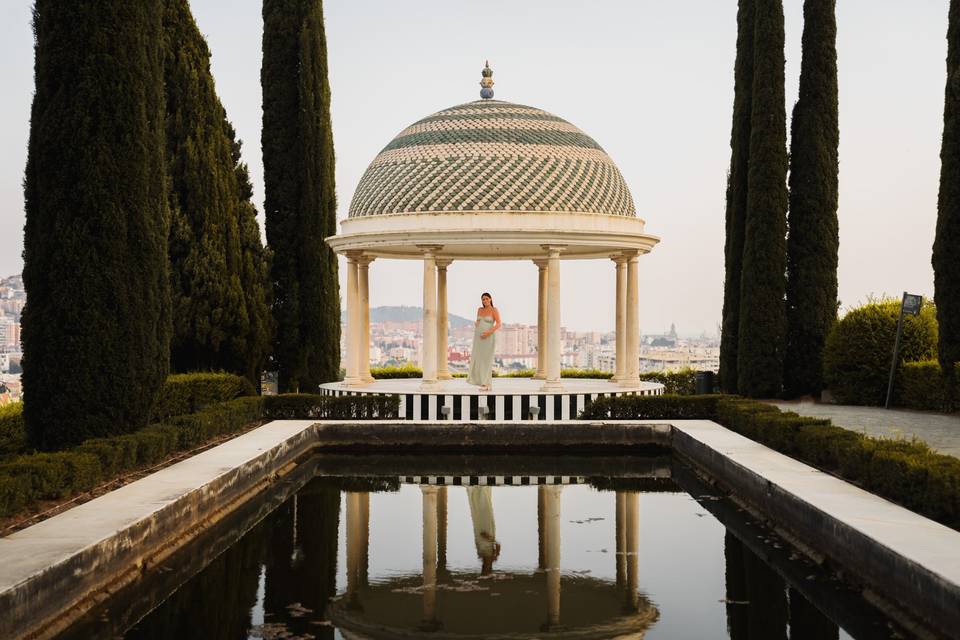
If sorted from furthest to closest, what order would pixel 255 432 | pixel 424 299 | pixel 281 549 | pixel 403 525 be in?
pixel 424 299
pixel 255 432
pixel 403 525
pixel 281 549

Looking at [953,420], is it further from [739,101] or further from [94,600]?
[94,600]

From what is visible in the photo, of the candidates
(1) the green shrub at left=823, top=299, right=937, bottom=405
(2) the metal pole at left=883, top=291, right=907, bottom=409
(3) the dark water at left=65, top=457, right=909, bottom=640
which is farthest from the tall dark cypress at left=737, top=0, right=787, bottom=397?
(3) the dark water at left=65, top=457, right=909, bottom=640

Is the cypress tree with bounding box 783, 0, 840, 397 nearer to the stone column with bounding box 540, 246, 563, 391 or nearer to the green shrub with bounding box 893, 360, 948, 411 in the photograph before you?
the green shrub with bounding box 893, 360, 948, 411

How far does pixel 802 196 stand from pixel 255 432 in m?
14.4

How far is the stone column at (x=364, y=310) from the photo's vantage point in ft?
88.1

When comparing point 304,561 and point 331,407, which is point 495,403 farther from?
point 304,561

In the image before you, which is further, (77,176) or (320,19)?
(320,19)

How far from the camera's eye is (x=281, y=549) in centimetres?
1193

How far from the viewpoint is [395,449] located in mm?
20469

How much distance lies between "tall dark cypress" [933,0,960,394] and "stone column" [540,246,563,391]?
295 inches

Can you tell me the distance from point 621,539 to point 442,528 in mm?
2115

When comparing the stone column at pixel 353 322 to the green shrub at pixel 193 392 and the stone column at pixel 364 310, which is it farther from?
the green shrub at pixel 193 392

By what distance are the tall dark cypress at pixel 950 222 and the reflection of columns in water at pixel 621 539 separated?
9.06 m

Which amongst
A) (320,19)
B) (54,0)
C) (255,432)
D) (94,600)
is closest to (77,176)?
(54,0)
